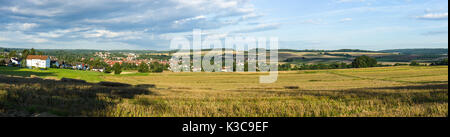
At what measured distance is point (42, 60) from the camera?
4461 inches

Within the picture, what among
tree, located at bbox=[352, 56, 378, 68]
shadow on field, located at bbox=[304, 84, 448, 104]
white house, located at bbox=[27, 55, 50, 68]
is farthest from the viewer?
white house, located at bbox=[27, 55, 50, 68]

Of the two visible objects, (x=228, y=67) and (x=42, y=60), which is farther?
(x=42, y=60)

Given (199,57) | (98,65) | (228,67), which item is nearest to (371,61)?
(228,67)

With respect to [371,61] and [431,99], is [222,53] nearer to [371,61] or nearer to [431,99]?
[371,61]

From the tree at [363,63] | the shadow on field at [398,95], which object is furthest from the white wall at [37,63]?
the shadow on field at [398,95]

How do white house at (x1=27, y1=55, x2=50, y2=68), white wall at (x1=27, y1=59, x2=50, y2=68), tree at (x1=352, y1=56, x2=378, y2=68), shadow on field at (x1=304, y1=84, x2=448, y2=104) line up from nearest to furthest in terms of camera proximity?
shadow on field at (x1=304, y1=84, x2=448, y2=104)
tree at (x1=352, y1=56, x2=378, y2=68)
white wall at (x1=27, y1=59, x2=50, y2=68)
white house at (x1=27, y1=55, x2=50, y2=68)

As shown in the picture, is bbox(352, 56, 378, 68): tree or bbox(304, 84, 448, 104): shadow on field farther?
bbox(352, 56, 378, 68): tree

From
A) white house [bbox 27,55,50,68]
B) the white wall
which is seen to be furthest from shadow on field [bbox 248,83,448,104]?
white house [bbox 27,55,50,68]

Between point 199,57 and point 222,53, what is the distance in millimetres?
12460

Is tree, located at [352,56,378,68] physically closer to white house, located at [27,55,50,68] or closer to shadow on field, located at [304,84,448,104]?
shadow on field, located at [304,84,448,104]

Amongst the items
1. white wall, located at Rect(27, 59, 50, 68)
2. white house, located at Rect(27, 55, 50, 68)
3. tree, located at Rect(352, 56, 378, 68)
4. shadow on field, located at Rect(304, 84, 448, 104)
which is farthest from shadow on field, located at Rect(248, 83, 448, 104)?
white house, located at Rect(27, 55, 50, 68)

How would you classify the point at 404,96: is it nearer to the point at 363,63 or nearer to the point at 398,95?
the point at 398,95

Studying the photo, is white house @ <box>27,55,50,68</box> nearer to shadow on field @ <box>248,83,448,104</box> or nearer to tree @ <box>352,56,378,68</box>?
tree @ <box>352,56,378,68</box>

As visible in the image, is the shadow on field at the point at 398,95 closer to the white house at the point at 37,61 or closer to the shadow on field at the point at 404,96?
the shadow on field at the point at 404,96
